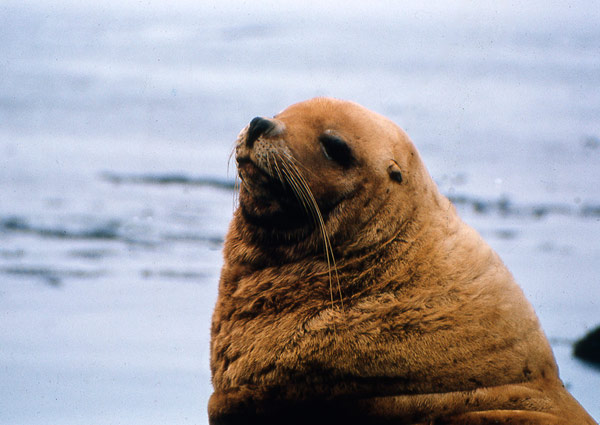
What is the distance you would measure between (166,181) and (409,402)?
706cm

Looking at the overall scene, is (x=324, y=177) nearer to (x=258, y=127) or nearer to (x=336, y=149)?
(x=336, y=149)

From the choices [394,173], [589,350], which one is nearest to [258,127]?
[394,173]

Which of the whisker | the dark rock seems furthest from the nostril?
the dark rock

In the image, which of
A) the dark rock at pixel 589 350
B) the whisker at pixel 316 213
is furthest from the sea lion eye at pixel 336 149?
the dark rock at pixel 589 350

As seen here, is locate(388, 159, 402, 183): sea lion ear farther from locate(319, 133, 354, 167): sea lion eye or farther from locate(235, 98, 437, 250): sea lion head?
locate(319, 133, 354, 167): sea lion eye

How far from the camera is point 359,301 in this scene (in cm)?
364

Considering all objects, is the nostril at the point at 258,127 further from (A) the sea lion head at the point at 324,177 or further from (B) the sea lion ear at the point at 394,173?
(B) the sea lion ear at the point at 394,173

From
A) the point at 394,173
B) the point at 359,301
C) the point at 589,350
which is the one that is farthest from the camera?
the point at 589,350

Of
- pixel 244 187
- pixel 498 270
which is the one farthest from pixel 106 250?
pixel 498 270

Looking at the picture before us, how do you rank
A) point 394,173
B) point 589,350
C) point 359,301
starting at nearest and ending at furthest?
point 359,301 < point 394,173 < point 589,350

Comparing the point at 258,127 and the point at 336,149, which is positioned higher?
the point at 258,127

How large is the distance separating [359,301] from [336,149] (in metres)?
0.64

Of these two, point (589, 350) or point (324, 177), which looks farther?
point (589, 350)

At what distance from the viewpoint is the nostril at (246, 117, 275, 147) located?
3.71 m
